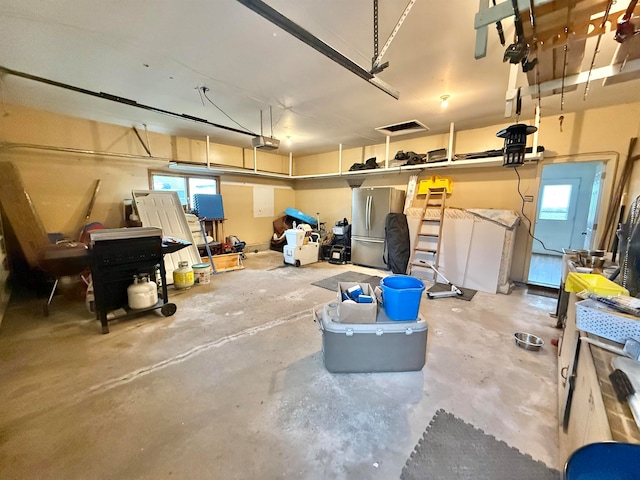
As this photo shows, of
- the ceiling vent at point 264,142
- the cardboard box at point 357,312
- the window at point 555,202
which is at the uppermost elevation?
the ceiling vent at point 264,142

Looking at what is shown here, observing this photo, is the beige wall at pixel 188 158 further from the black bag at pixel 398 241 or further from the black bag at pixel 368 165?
the black bag at pixel 398 241

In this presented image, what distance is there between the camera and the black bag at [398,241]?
509cm

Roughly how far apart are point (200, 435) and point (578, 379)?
Result: 7.13 feet

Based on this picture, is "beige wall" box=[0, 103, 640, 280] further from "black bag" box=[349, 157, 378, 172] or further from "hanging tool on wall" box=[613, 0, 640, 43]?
"hanging tool on wall" box=[613, 0, 640, 43]

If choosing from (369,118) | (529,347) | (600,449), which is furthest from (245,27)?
(529,347)

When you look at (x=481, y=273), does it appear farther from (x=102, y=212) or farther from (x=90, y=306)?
(x=102, y=212)

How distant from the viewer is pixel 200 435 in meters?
1.59

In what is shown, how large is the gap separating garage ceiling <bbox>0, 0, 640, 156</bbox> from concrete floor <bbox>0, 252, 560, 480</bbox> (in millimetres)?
2259

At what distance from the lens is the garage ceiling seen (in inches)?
74.9

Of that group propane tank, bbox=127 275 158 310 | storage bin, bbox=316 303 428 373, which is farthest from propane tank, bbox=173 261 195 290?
storage bin, bbox=316 303 428 373

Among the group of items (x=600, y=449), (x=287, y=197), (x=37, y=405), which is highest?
(x=287, y=197)

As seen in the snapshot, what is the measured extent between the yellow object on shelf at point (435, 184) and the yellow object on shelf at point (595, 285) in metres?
3.47

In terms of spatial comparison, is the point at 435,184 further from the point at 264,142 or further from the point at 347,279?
the point at 264,142

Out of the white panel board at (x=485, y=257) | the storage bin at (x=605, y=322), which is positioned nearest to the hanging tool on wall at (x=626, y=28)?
the storage bin at (x=605, y=322)
